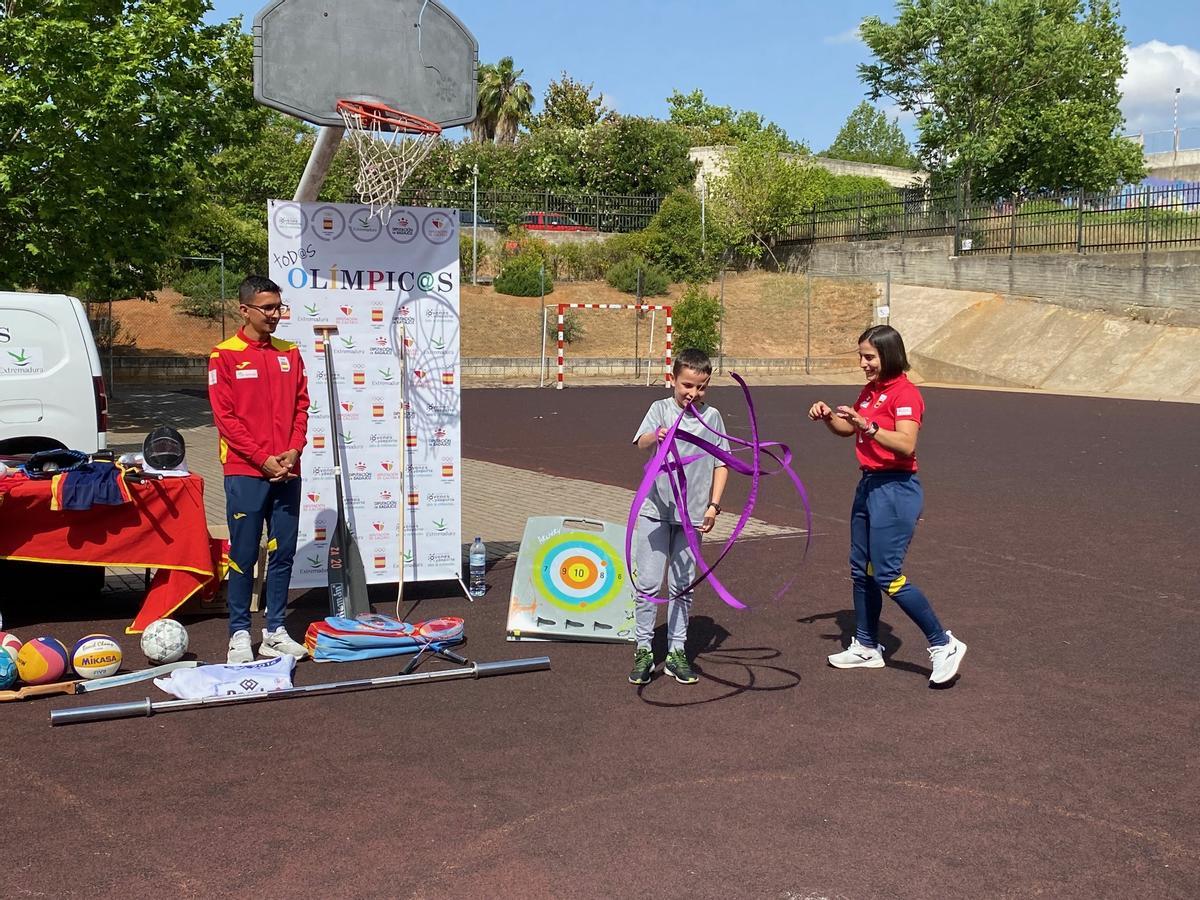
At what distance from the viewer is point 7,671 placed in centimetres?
586

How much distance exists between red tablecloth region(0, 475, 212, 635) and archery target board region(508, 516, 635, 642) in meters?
1.97

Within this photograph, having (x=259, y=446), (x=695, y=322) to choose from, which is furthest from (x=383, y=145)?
(x=695, y=322)

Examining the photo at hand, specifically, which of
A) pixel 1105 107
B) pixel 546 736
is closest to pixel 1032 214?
pixel 1105 107

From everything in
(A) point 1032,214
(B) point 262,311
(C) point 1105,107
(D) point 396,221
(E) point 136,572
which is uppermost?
(C) point 1105,107

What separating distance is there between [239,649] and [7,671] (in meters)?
1.12

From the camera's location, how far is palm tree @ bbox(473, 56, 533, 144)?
74.2 meters

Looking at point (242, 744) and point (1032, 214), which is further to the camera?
point (1032, 214)

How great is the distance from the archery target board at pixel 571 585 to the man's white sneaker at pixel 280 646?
1.24 metres

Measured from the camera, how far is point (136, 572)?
8.72 metres

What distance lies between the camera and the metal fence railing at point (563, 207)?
45500mm

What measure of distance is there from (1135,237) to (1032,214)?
386cm

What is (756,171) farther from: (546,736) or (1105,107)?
(546,736)

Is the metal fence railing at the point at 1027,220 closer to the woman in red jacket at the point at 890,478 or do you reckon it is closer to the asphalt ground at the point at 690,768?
the asphalt ground at the point at 690,768

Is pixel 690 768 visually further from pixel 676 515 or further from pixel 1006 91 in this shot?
pixel 1006 91
